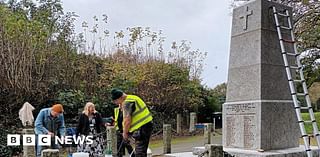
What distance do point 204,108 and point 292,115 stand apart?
45.7ft

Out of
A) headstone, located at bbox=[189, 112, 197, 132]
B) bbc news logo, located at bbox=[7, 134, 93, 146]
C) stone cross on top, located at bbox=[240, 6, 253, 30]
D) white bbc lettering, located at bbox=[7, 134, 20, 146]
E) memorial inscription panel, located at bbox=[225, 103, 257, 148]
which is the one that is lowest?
headstone, located at bbox=[189, 112, 197, 132]

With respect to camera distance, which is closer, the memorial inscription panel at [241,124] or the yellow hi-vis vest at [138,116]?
the yellow hi-vis vest at [138,116]

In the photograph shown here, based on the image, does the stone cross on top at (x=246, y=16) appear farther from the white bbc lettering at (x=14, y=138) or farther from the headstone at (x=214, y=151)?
the white bbc lettering at (x=14, y=138)

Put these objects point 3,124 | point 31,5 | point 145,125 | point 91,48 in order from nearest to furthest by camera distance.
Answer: point 145,125, point 3,124, point 91,48, point 31,5

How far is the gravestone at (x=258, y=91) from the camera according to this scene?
264 inches

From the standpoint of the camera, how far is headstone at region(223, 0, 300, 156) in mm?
6695

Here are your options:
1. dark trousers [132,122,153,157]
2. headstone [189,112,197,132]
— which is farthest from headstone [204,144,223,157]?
headstone [189,112,197,132]

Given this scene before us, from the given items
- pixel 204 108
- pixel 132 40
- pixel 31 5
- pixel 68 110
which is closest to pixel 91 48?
pixel 132 40

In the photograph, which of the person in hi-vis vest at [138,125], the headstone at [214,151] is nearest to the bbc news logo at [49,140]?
the person in hi-vis vest at [138,125]

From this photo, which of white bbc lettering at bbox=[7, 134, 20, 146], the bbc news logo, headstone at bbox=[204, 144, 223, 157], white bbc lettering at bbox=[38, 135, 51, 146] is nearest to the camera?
headstone at bbox=[204, 144, 223, 157]

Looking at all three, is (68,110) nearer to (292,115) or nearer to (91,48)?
(91,48)

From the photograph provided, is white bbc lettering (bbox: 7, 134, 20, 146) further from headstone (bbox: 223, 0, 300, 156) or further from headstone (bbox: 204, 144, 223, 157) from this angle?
headstone (bbox: 204, 144, 223, 157)

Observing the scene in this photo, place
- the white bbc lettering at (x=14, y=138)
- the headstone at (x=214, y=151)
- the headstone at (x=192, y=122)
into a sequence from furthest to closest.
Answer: the headstone at (x=192, y=122)
the white bbc lettering at (x=14, y=138)
the headstone at (x=214, y=151)

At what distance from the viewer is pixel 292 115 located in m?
7.18
